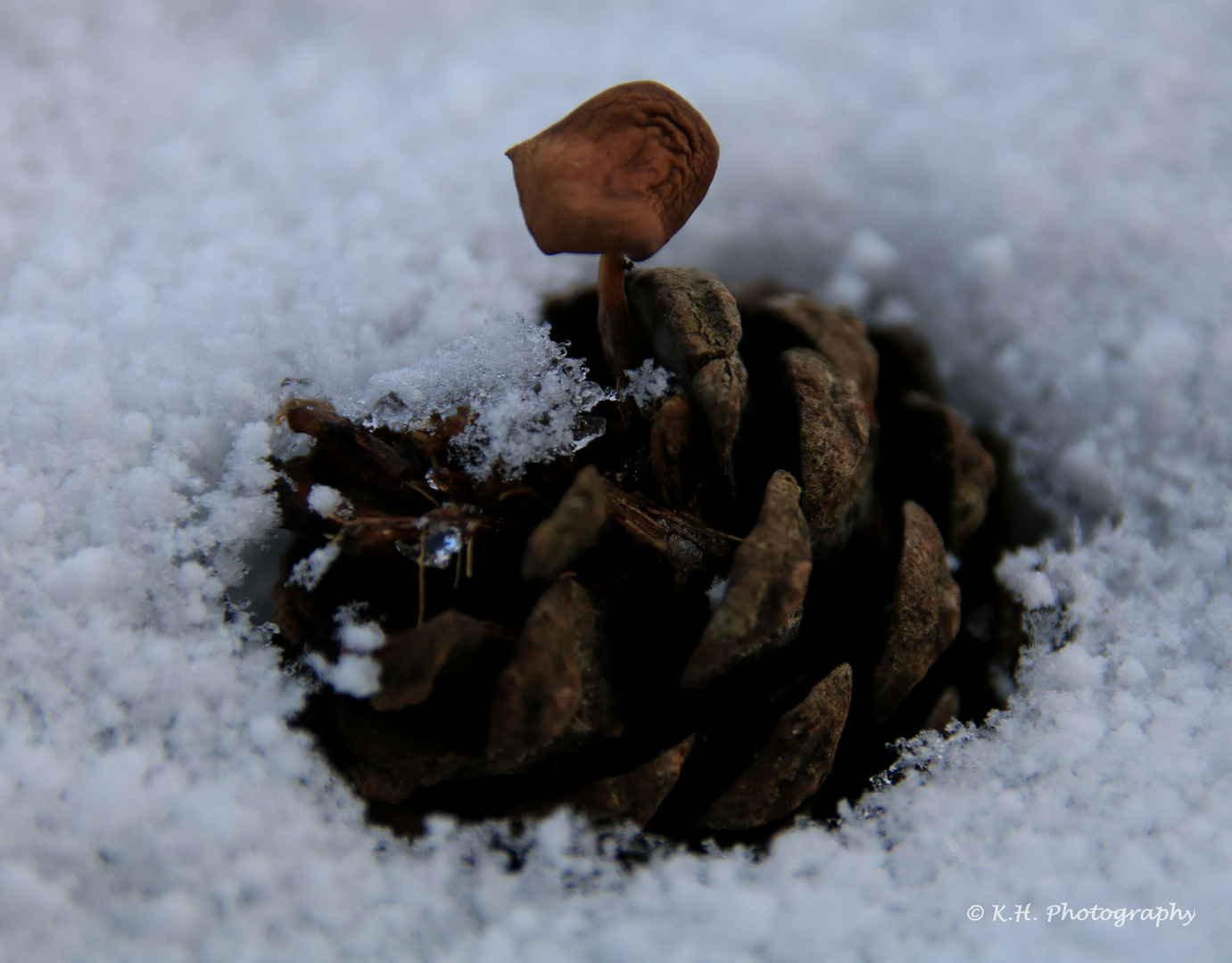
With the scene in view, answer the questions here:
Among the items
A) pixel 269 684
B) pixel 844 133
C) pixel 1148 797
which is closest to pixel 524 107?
pixel 844 133

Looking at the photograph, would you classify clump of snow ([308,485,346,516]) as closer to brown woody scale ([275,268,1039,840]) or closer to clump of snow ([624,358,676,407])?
brown woody scale ([275,268,1039,840])

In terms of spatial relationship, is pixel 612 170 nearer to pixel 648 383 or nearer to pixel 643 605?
pixel 648 383

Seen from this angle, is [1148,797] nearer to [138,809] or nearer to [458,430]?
[458,430]

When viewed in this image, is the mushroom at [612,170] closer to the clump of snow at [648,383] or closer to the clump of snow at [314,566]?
the clump of snow at [648,383]

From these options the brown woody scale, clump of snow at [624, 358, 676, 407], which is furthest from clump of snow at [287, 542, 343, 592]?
clump of snow at [624, 358, 676, 407]

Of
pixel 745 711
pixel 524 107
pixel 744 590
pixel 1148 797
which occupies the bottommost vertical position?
pixel 1148 797

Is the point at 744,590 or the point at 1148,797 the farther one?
the point at 1148,797

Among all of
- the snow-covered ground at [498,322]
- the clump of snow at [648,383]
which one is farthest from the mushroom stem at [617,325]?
the snow-covered ground at [498,322]
